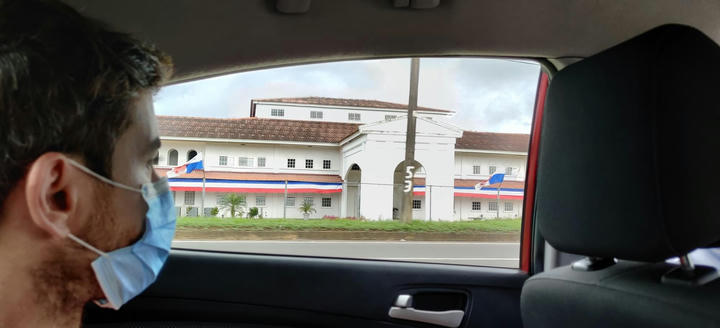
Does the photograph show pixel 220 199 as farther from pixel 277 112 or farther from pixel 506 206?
pixel 506 206

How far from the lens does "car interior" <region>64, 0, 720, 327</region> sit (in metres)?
1.02

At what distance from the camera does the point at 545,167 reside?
128cm

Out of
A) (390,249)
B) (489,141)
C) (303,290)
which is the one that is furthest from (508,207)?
(303,290)

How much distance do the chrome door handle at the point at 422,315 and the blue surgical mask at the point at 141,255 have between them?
3.73ft

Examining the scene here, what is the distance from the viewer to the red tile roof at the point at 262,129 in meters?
2.37

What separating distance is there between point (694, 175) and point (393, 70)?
1.48 m

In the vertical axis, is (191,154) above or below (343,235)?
above

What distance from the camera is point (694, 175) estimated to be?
1006mm

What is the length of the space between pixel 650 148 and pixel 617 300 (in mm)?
367

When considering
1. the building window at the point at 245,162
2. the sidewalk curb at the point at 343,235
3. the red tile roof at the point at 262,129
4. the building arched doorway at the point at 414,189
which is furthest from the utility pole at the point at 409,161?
the building window at the point at 245,162

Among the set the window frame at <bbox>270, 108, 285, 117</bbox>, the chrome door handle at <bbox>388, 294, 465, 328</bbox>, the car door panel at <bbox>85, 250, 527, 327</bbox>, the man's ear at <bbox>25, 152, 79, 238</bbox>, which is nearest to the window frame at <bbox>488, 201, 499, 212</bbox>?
Answer: the car door panel at <bbox>85, 250, 527, 327</bbox>

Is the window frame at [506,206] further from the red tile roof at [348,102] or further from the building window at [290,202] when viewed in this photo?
the building window at [290,202]

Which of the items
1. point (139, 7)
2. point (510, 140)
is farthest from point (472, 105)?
point (139, 7)

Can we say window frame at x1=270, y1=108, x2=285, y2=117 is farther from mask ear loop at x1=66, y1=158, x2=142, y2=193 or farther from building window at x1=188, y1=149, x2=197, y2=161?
mask ear loop at x1=66, y1=158, x2=142, y2=193
